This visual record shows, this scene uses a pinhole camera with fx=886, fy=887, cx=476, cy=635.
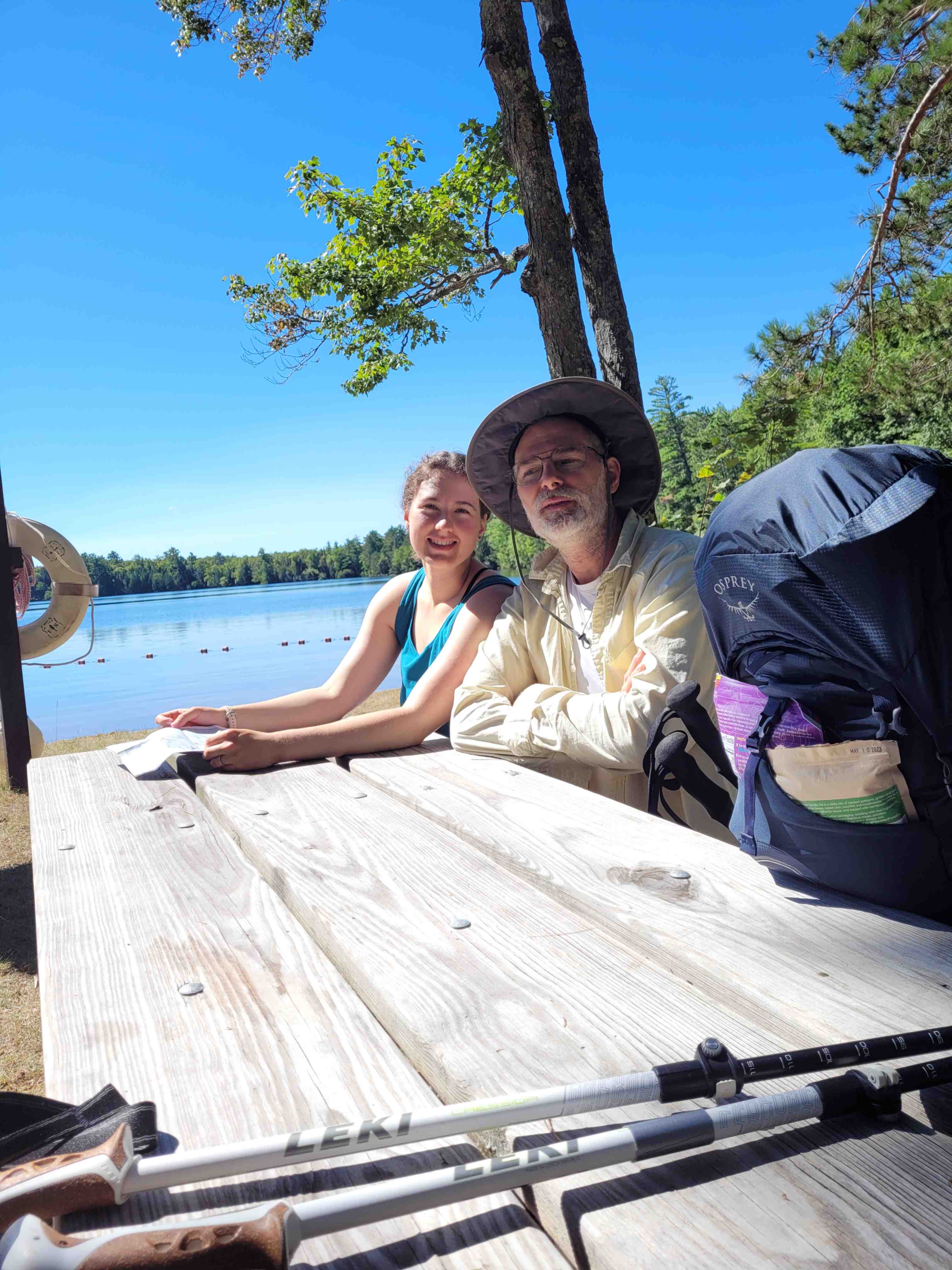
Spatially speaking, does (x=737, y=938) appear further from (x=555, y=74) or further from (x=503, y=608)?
(x=555, y=74)

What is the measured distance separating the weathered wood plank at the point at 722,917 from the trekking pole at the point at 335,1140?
16 centimetres

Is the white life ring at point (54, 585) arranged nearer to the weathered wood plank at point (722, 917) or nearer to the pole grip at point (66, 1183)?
the weathered wood plank at point (722, 917)

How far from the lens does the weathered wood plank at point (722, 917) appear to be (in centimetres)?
101

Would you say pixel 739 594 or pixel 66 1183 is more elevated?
pixel 739 594

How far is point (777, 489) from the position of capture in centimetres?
127

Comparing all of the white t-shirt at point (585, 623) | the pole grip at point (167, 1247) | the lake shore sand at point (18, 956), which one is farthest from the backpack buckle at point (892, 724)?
the white t-shirt at point (585, 623)

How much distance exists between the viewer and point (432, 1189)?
2.26 feet

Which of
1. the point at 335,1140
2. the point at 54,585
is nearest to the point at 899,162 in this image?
the point at 54,585

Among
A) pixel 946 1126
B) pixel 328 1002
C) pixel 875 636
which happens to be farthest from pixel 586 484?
pixel 946 1126

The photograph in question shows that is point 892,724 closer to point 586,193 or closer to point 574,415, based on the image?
point 574,415

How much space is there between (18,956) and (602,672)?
272 cm

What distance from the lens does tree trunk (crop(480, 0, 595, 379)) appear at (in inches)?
201

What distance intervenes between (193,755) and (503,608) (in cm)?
106

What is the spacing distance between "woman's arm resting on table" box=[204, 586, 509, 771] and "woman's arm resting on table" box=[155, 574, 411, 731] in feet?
1.05
